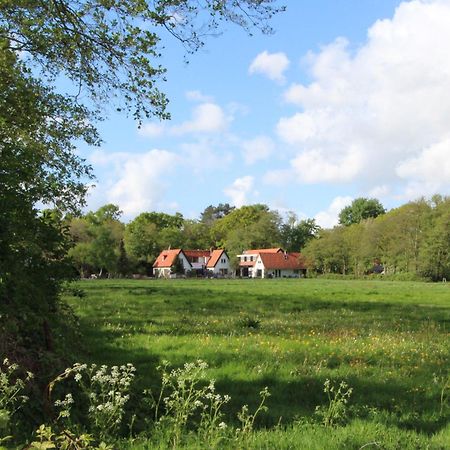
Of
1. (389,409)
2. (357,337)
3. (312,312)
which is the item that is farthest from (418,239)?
(389,409)

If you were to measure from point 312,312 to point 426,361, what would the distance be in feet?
34.0

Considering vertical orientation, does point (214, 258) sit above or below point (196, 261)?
above

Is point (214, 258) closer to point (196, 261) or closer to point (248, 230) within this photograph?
point (196, 261)

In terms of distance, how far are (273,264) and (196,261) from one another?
2114cm

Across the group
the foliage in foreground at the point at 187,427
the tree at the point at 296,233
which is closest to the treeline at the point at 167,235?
the tree at the point at 296,233

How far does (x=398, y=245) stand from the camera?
305 ft

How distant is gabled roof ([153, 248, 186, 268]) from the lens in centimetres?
11724

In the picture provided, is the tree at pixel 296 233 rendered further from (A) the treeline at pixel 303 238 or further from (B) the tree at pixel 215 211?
(B) the tree at pixel 215 211

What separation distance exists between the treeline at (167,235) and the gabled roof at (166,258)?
1661mm

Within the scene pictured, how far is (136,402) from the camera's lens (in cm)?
673

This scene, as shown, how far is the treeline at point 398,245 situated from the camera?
8625 cm

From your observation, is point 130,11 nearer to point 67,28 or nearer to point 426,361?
point 67,28

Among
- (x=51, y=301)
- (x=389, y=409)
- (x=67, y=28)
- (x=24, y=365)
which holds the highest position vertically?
(x=67, y=28)

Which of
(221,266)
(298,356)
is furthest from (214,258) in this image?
(298,356)
